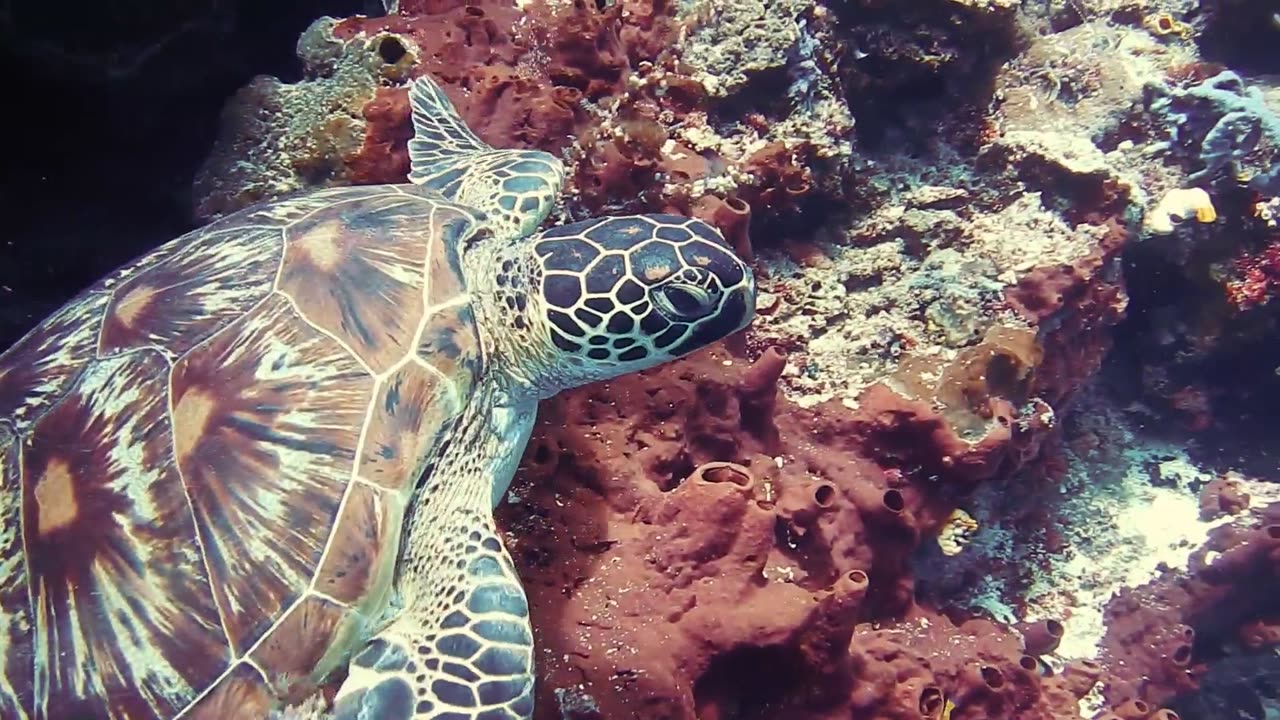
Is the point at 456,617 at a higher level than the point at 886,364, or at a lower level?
higher

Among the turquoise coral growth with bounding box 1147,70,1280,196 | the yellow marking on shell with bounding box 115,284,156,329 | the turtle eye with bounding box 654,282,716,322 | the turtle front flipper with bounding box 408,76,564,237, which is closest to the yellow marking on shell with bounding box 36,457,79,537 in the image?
the yellow marking on shell with bounding box 115,284,156,329

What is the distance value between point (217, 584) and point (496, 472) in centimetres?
74

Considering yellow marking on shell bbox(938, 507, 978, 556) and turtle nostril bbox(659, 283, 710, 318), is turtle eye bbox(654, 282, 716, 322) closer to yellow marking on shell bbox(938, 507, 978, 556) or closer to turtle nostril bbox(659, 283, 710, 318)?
turtle nostril bbox(659, 283, 710, 318)

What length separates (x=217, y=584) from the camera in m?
1.71

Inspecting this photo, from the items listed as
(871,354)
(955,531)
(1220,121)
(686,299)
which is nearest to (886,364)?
(871,354)

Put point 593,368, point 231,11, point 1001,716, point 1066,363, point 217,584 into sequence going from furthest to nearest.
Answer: point 1066,363 < point 231,11 < point 1001,716 < point 593,368 < point 217,584

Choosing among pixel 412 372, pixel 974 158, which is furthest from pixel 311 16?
pixel 974 158

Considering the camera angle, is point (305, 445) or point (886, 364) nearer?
point (305, 445)

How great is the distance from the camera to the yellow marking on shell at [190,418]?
5.85 ft

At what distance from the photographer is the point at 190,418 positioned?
1814 mm

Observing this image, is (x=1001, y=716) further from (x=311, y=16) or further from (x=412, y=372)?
(x=311, y=16)

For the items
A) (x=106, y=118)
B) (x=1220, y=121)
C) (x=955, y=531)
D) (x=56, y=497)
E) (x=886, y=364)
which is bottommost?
(x=955, y=531)

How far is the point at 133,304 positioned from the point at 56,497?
0.55 metres

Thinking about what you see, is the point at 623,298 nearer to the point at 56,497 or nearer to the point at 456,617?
the point at 456,617
